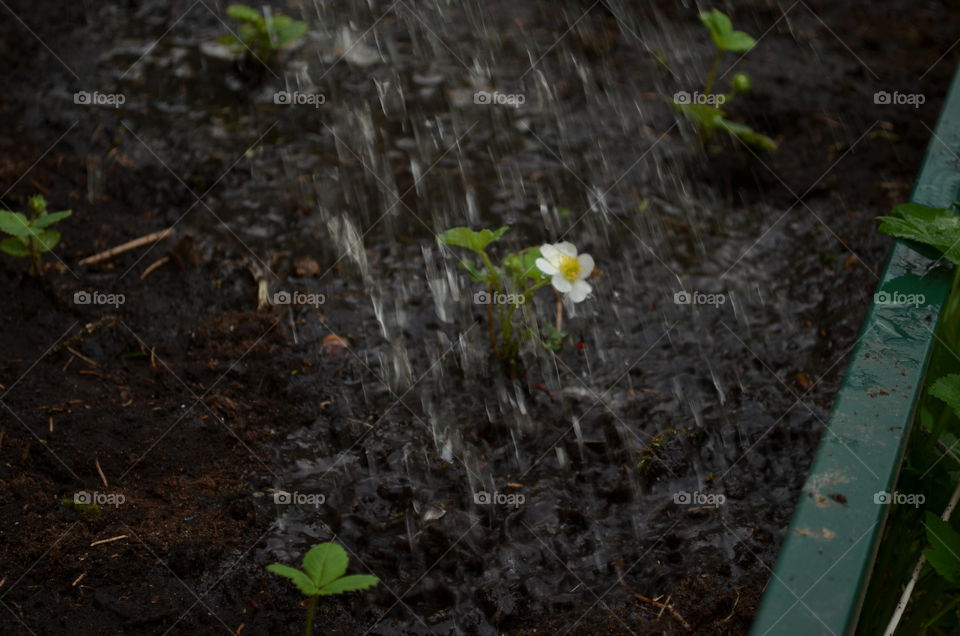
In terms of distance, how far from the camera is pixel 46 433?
89.5 inches

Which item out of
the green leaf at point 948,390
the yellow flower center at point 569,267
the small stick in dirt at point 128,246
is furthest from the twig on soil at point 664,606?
the small stick in dirt at point 128,246

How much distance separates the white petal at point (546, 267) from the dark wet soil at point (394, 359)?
0.36m

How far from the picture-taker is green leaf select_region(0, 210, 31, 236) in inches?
101

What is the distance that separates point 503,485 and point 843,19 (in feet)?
11.4

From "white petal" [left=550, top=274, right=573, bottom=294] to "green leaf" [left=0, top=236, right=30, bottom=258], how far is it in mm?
1527

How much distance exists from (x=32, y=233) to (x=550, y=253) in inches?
56.1

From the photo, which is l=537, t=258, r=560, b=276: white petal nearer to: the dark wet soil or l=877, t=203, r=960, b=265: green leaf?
the dark wet soil

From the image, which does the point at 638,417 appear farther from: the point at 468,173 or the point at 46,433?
the point at 46,433

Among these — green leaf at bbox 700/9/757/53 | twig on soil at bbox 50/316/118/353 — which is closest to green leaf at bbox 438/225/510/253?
twig on soil at bbox 50/316/118/353

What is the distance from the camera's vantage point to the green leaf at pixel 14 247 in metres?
2.66

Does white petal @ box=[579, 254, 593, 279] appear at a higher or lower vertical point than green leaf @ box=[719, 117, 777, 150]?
higher

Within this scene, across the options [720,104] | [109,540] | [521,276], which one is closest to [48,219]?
[109,540]

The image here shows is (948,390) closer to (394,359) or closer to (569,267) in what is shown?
Result: (569,267)

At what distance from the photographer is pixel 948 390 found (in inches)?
69.6
